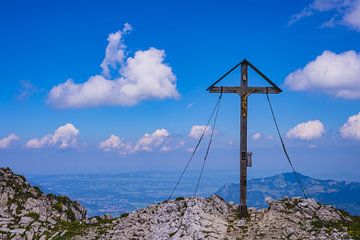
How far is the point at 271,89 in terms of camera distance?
2355 centimetres

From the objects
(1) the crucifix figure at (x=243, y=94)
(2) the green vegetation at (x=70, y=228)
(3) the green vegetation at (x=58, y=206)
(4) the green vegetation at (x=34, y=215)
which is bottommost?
(2) the green vegetation at (x=70, y=228)

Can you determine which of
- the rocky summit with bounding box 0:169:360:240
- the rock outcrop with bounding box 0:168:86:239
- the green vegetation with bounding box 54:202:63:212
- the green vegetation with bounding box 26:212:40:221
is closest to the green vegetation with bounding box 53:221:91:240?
the rocky summit with bounding box 0:169:360:240

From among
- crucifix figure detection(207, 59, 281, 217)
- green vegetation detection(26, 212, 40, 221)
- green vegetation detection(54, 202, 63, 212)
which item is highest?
crucifix figure detection(207, 59, 281, 217)

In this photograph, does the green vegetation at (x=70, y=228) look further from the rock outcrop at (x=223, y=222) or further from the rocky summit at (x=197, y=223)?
the rock outcrop at (x=223, y=222)

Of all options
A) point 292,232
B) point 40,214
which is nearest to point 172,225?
point 292,232

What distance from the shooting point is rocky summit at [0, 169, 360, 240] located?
2053 cm

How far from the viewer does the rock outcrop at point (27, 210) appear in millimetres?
25609

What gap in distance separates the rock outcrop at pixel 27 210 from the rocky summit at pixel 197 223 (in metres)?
0.06

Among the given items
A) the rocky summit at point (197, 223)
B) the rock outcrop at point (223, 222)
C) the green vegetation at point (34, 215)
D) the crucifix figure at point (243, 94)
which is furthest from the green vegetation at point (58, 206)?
the crucifix figure at point (243, 94)

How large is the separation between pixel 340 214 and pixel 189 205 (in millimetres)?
8962

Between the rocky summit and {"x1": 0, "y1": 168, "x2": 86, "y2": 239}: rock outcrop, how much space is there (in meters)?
0.06

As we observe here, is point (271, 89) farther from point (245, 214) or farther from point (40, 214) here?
point (40, 214)

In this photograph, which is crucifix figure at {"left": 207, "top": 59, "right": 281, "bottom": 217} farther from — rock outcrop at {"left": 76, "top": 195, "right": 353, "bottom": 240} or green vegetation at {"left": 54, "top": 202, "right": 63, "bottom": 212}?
green vegetation at {"left": 54, "top": 202, "right": 63, "bottom": 212}

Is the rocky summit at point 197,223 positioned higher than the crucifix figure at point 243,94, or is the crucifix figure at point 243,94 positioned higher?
the crucifix figure at point 243,94
